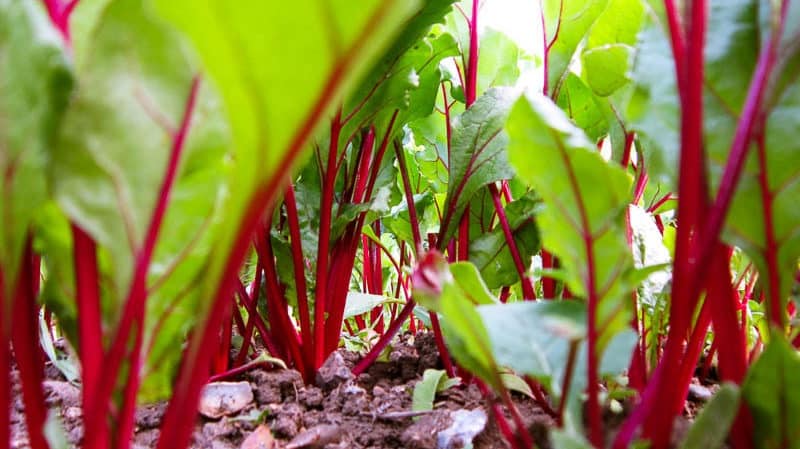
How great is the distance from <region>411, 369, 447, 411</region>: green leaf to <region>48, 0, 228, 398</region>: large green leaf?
0.43 m

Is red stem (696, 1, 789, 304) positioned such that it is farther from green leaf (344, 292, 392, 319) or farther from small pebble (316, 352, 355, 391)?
green leaf (344, 292, 392, 319)

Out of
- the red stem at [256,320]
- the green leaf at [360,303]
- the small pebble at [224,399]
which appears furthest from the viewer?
the green leaf at [360,303]

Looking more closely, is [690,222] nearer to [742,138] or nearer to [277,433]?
[742,138]

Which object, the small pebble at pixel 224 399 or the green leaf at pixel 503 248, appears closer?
the small pebble at pixel 224 399

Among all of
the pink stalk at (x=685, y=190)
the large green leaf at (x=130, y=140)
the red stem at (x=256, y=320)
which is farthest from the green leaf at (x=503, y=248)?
the large green leaf at (x=130, y=140)

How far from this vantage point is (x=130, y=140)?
33cm

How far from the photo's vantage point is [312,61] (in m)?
0.25

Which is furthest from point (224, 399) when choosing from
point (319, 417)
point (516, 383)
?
point (516, 383)

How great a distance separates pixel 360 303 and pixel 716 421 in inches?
31.0

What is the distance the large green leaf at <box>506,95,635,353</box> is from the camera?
1.16 feet

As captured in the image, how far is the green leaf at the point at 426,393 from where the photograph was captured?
0.71m

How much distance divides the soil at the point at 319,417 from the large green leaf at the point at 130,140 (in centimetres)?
31

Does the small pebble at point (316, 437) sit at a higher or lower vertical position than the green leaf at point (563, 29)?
lower

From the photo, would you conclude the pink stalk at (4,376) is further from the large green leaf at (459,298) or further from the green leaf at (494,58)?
the green leaf at (494,58)
